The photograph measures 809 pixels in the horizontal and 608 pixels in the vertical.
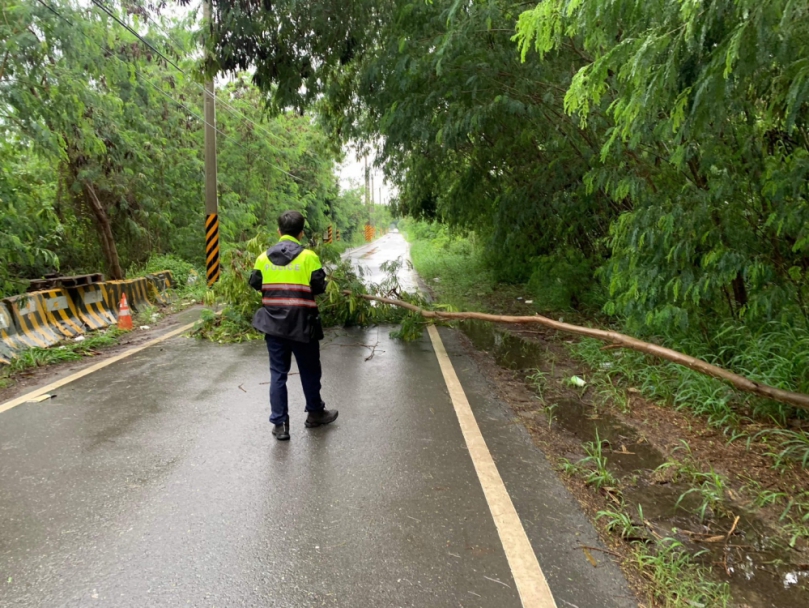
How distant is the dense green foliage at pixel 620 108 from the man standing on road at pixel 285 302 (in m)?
2.24

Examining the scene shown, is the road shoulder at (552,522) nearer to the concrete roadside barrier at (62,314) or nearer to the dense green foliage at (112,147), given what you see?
the concrete roadside barrier at (62,314)

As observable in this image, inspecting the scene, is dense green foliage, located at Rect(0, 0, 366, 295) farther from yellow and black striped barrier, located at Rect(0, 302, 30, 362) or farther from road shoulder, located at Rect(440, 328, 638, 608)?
road shoulder, located at Rect(440, 328, 638, 608)

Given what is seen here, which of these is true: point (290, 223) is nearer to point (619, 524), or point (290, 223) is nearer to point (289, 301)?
point (289, 301)

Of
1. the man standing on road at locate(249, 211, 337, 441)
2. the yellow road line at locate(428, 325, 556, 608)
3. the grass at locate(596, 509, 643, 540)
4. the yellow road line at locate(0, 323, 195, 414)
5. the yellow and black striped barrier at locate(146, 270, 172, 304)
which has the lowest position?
the grass at locate(596, 509, 643, 540)

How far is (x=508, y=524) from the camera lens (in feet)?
10.1

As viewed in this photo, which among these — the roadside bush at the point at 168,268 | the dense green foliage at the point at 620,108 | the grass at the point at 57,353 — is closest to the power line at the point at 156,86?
the dense green foliage at the point at 620,108

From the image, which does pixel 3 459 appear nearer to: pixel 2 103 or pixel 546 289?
A: pixel 2 103

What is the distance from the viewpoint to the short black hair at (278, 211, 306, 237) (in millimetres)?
4301

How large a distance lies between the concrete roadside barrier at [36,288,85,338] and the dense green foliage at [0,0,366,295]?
978mm

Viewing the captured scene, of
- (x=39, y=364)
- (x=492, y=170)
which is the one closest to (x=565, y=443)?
(x=39, y=364)

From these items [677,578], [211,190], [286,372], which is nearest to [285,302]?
[286,372]

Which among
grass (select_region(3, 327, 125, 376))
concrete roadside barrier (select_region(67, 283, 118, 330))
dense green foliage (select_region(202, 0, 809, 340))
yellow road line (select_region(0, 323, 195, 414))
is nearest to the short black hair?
dense green foliage (select_region(202, 0, 809, 340))

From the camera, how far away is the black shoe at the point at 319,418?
4570 millimetres

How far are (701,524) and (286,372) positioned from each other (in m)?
3.13
